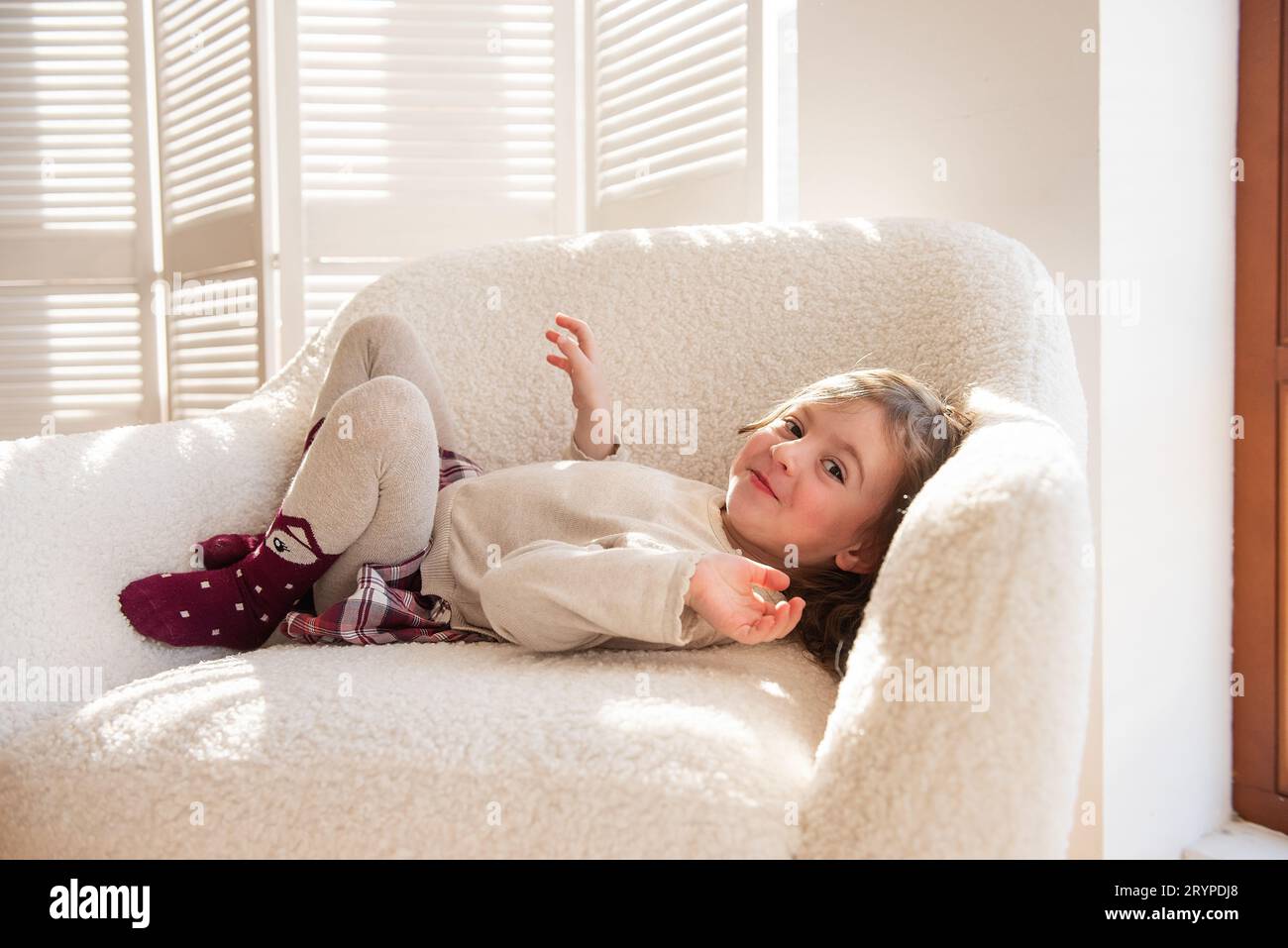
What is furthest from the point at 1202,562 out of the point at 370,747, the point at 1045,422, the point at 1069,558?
the point at 370,747

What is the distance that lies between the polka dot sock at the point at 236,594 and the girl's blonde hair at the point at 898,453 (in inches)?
18.5

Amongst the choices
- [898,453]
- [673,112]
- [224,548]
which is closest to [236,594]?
[224,548]

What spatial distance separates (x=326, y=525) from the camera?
946 mm

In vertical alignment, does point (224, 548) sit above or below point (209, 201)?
below

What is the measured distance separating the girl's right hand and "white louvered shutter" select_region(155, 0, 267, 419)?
1550mm

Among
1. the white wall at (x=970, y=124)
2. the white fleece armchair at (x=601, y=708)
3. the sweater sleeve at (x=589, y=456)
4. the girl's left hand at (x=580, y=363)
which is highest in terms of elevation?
the white wall at (x=970, y=124)

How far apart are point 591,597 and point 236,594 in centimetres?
38

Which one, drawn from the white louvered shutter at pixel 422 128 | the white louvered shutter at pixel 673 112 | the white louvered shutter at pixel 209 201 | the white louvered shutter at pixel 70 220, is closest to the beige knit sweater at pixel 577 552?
the white louvered shutter at pixel 673 112

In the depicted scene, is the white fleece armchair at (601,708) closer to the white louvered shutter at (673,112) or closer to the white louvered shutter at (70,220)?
the white louvered shutter at (673,112)

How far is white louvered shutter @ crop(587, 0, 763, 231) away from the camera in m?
1.59

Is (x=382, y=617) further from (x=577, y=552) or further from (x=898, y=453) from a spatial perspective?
(x=898, y=453)

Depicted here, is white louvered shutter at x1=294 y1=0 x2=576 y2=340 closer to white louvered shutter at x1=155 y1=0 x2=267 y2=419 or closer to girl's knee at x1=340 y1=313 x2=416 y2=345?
white louvered shutter at x1=155 y1=0 x2=267 y2=419

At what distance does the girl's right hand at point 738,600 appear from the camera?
753mm

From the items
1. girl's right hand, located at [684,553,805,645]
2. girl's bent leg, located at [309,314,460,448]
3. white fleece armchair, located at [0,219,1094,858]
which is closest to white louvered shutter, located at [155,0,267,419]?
girl's bent leg, located at [309,314,460,448]
